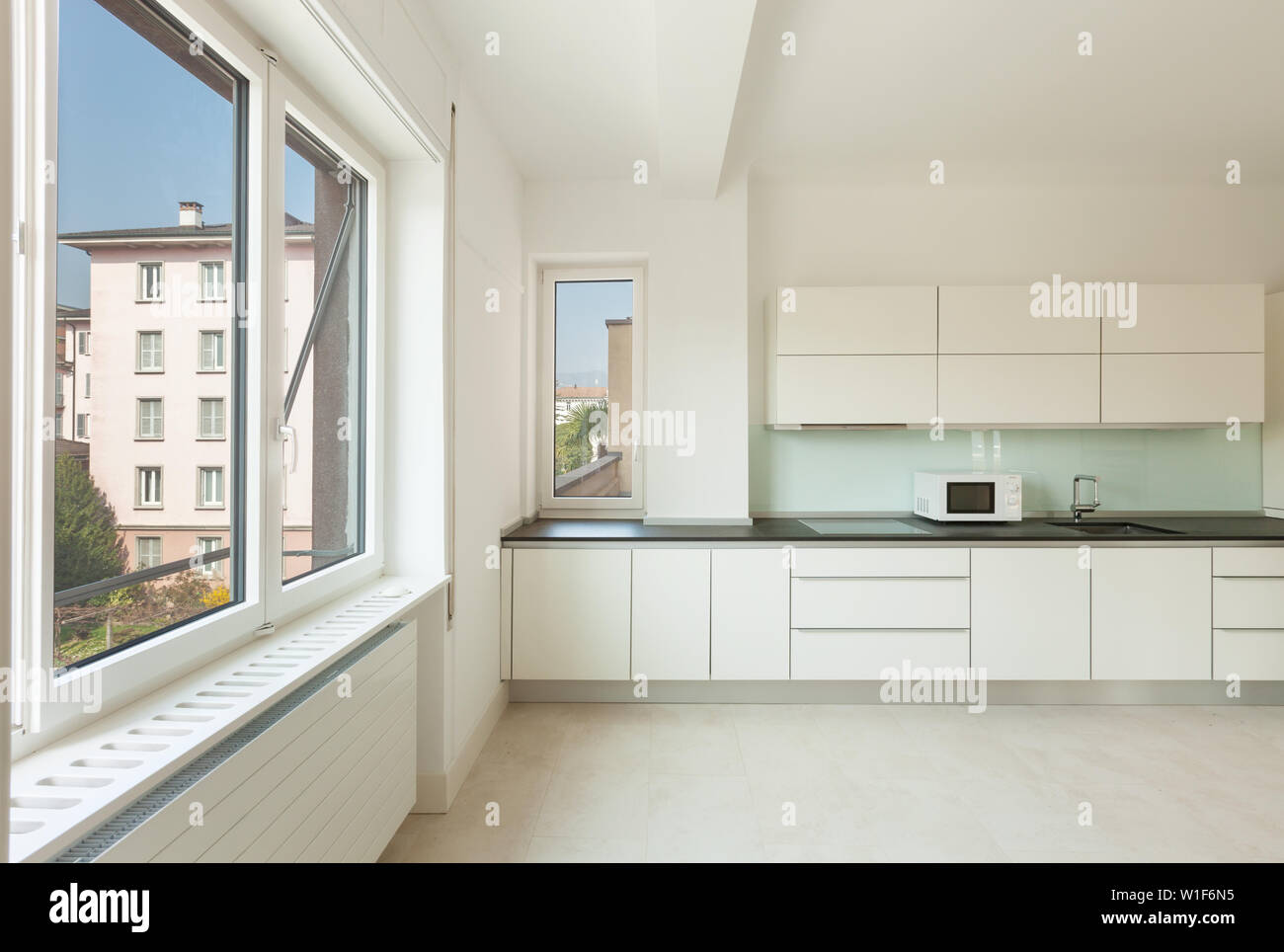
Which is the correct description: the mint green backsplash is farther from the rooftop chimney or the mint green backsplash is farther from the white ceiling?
the rooftop chimney

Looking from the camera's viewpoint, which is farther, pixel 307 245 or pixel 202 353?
pixel 307 245

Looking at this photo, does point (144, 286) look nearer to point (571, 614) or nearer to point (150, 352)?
point (150, 352)

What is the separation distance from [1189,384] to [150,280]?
4.37m

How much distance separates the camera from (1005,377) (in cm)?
350

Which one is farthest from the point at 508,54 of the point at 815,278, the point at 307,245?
the point at 815,278

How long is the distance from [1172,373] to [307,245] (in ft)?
13.2

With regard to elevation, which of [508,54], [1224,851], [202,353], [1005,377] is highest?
[508,54]

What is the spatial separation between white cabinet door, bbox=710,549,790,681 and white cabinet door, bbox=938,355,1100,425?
52.3 inches

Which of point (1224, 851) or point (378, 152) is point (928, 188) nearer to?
point (378, 152)

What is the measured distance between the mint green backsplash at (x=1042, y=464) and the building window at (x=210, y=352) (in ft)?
9.29

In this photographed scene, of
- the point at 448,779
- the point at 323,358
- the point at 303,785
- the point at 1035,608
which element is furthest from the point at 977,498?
the point at 303,785

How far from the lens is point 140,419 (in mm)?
1317

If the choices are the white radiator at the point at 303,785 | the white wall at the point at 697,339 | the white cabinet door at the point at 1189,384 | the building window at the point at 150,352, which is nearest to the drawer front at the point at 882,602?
the white wall at the point at 697,339
